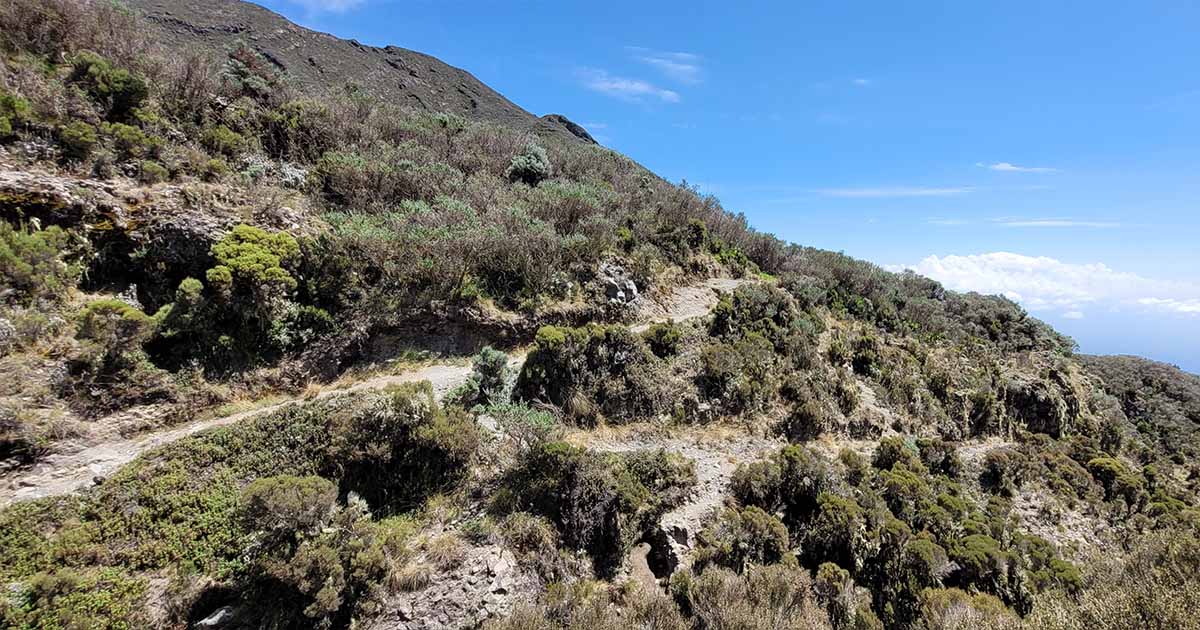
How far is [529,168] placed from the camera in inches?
737

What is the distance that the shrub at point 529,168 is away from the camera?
1864 centimetres

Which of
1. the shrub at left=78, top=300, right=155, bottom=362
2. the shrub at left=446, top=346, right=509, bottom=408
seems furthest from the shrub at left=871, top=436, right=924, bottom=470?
the shrub at left=78, top=300, right=155, bottom=362

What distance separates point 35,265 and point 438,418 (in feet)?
24.8

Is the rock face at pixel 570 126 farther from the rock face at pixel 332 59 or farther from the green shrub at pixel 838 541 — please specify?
the green shrub at pixel 838 541

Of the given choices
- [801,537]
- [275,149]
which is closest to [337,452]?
[801,537]

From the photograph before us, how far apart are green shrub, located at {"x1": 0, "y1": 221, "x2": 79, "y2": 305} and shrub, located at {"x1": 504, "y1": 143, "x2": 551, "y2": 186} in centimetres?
1311

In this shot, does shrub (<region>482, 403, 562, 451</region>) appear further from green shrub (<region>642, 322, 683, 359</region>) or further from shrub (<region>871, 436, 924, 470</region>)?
shrub (<region>871, 436, 924, 470</region>)

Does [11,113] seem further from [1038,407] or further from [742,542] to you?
[1038,407]

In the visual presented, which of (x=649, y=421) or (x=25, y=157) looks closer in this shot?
(x=25, y=157)

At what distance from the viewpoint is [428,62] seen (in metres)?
42.6

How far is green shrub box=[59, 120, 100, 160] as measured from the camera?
8.98 m

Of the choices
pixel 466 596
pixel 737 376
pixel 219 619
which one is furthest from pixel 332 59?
pixel 466 596

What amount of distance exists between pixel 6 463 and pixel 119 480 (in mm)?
1451

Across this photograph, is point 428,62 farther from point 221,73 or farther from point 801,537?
point 801,537
